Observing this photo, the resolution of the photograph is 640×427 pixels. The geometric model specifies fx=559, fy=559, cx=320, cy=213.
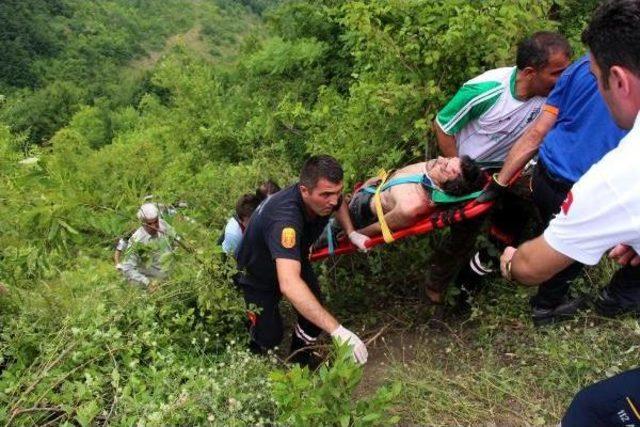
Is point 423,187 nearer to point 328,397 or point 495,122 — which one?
point 495,122

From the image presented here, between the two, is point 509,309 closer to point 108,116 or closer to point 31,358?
point 31,358

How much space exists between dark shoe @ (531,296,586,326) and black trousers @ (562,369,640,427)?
1.61 meters

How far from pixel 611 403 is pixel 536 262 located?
1.80 ft

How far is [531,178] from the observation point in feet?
11.2

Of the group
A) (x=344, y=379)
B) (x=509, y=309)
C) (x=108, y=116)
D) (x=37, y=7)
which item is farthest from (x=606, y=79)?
(x=37, y=7)

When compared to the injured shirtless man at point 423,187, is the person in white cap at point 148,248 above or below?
below

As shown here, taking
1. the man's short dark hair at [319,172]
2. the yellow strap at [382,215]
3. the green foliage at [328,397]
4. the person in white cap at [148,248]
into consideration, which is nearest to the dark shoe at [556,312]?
the yellow strap at [382,215]

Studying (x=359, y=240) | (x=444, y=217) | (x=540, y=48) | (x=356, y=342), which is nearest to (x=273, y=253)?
(x=356, y=342)

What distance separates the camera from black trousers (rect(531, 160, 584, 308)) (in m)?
3.13

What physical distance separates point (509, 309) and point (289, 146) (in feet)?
14.4

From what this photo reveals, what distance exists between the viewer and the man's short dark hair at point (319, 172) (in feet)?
10.8

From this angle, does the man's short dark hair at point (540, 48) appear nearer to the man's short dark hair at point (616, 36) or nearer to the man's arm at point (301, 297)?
the man's short dark hair at point (616, 36)

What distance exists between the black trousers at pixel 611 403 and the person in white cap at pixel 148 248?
2474 mm

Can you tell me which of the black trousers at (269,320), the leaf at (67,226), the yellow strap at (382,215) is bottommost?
the black trousers at (269,320)
